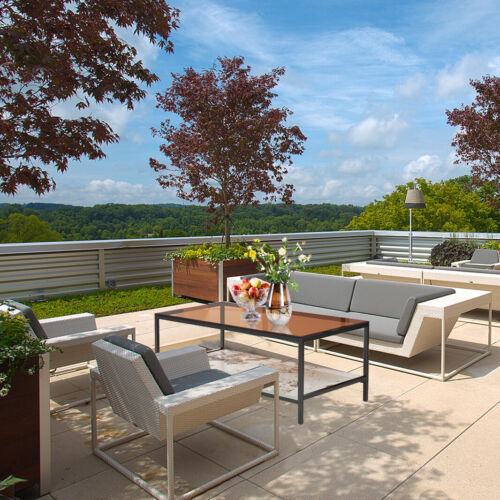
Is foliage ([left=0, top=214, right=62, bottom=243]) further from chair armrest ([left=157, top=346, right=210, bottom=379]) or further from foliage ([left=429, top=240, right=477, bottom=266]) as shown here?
foliage ([left=429, top=240, right=477, bottom=266])

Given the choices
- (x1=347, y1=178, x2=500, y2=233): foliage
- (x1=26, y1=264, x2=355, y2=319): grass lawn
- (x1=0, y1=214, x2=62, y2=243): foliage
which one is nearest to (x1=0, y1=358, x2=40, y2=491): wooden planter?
(x1=26, y1=264, x2=355, y2=319): grass lawn

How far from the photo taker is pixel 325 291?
5.04 metres

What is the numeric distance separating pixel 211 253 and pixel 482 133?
6714 mm

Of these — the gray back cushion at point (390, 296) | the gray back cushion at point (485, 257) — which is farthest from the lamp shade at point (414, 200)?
the gray back cushion at point (390, 296)

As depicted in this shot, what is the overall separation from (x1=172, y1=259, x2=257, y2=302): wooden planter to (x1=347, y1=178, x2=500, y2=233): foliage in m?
17.5

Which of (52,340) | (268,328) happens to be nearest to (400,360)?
(268,328)

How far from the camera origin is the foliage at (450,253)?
366 inches

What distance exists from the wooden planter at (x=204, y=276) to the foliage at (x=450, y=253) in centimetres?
409

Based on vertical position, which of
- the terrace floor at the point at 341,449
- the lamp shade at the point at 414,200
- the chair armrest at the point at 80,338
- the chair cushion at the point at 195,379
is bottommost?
the terrace floor at the point at 341,449

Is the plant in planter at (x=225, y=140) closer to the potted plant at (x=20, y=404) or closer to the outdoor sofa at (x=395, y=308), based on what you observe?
the outdoor sofa at (x=395, y=308)

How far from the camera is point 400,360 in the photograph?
14.3ft

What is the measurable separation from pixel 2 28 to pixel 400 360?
161 inches

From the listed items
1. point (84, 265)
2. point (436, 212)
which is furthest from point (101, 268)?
point (436, 212)

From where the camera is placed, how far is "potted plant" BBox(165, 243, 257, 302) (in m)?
7.22
